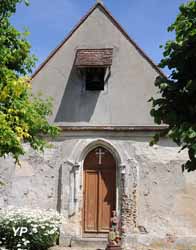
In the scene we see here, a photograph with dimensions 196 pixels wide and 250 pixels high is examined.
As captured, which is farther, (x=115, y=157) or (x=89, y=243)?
(x=115, y=157)

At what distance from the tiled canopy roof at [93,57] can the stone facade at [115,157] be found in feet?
0.83

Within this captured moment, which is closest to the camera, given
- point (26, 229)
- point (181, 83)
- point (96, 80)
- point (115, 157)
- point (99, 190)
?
point (181, 83)

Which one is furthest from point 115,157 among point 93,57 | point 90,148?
point 93,57

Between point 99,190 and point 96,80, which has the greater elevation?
point 96,80

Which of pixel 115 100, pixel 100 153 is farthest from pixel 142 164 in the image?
pixel 115 100

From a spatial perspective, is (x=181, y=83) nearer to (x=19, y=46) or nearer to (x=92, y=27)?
(x=19, y=46)

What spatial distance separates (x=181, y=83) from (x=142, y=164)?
24.9ft

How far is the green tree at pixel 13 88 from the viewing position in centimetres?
666

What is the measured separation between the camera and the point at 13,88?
6664 mm

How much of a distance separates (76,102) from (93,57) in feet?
5.20

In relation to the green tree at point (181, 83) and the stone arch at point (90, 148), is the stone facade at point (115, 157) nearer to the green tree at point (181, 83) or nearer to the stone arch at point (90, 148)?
the stone arch at point (90, 148)

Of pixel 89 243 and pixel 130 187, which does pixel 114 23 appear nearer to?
pixel 130 187

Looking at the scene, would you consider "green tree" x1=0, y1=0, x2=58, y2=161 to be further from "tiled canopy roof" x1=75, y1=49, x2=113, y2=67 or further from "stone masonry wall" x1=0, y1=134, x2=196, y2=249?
"tiled canopy roof" x1=75, y1=49, x2=113, y2=67

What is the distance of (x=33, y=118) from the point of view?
28.8ft
